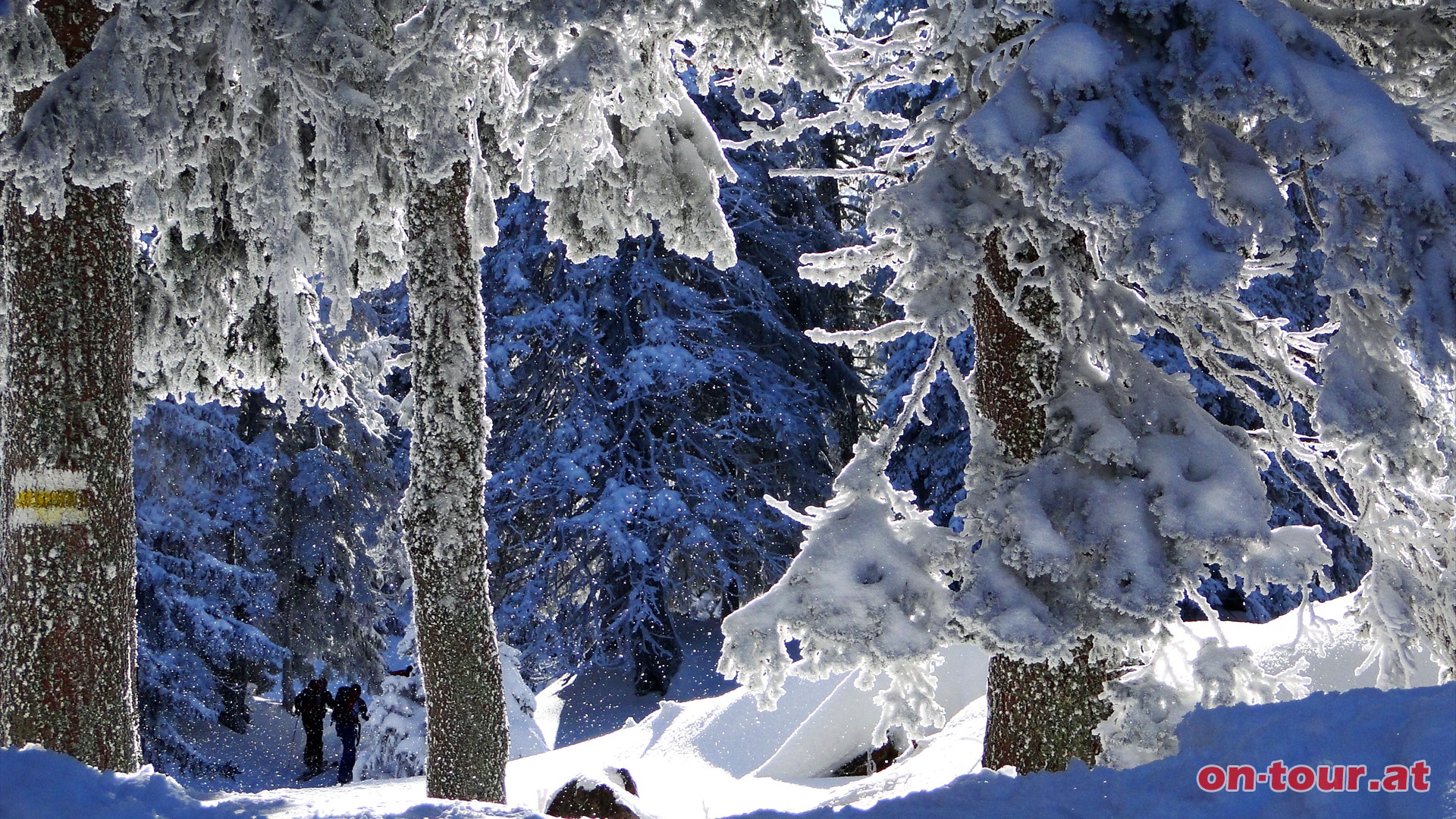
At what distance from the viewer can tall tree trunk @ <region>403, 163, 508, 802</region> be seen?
799 cm

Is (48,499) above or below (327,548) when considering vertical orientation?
above

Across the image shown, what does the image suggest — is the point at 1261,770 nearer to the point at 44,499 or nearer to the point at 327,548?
the point at 44,499

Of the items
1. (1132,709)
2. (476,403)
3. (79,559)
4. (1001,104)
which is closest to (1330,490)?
(1132,709)

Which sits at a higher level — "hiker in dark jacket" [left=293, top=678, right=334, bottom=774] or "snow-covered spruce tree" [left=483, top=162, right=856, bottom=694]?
"snow-covered spruce tree" [left=483, top=162, right=856, bottom=694]

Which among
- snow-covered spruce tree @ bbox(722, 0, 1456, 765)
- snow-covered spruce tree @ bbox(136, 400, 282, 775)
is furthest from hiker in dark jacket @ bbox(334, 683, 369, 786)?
snow-covered spruce tree @ bbox(722, 0, 1456, 765)

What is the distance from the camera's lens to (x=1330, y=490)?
6168mm

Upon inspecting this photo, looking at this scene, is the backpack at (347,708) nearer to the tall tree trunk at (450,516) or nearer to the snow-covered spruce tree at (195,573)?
the snow-covered spruce tree at (195,573)

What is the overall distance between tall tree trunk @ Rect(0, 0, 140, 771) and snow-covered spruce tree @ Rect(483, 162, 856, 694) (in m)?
12.5

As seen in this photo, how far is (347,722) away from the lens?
17891 millimetres

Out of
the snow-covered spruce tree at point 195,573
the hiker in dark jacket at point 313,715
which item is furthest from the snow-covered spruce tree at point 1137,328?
the hiker in dark jacket at point 313,715

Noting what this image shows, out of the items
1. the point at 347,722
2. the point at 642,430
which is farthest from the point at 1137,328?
the point at 642,430

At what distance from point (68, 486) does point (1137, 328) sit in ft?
18.8

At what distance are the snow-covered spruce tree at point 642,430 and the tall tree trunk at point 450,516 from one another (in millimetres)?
10869

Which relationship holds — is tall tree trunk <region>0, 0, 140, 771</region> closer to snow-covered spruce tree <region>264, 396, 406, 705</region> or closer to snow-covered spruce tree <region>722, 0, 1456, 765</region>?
snow-covered spruce tree <region>722, 0, 1456, 765</region>
